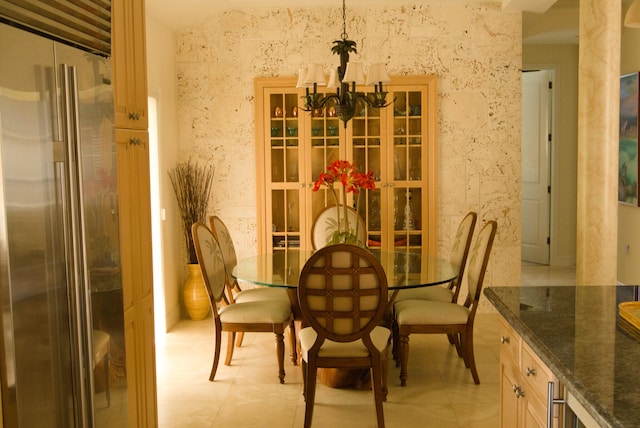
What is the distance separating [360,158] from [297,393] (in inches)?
100

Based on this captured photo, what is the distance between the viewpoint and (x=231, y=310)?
4.63 meters

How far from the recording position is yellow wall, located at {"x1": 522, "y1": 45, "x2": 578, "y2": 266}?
28.9 feet

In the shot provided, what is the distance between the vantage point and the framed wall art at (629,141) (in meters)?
6.94

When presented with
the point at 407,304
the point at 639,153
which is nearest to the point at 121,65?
the point at 407,304

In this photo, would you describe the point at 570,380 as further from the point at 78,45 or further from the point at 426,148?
the point at 426,148

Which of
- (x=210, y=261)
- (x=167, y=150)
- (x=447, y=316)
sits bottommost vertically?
(x=447, y=316)

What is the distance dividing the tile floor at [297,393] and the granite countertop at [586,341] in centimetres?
144

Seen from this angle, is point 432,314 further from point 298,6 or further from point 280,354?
point 298,6

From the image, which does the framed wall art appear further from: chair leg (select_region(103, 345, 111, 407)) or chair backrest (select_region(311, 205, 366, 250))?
chair leg (select_region(103, 345, 111, 407))

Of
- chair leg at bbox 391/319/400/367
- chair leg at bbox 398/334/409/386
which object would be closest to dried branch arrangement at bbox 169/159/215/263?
chair leg at bbox 391/319/400/367

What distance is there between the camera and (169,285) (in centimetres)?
611

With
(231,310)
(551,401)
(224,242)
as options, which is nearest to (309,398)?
(231,310)

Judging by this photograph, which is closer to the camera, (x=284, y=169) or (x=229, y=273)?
(x=229, y=273)

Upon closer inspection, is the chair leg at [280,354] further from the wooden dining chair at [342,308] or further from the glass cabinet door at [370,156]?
the glass cabinet door at [370,156]
